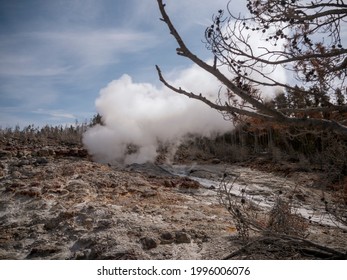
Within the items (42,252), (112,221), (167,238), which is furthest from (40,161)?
(167,238)

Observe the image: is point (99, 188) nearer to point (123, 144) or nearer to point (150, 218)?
point (150, 218)

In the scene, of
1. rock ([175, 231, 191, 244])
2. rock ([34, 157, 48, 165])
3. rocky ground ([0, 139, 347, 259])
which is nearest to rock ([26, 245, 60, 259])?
rocky ground ([0, 139, 347, 259])

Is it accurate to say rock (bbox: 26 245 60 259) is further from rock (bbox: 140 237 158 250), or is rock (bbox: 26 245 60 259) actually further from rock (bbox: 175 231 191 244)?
rock (bbox: 175 231 191 244)

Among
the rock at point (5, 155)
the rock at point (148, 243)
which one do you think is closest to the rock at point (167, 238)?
the rock at point (148, 243)

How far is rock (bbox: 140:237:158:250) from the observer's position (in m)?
4.37

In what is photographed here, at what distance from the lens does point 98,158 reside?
56.2 ft

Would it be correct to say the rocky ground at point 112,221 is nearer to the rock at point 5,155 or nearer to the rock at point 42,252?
the rock at point 42,252

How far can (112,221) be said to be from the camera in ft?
17.4

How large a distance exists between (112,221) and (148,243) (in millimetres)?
1118

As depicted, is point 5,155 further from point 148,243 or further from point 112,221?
point 148,243

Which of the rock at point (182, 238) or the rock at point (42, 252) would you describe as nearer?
the rock at point (42, 252)

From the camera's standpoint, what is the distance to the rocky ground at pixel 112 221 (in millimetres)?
4340

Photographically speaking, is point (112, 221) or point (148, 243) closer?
point (148, 243)
